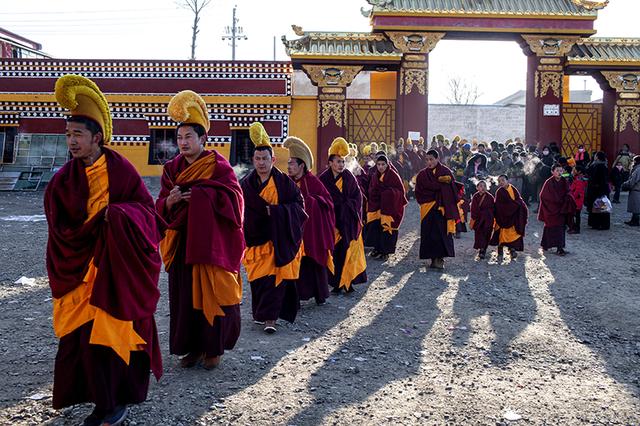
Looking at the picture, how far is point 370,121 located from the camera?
64.0ft

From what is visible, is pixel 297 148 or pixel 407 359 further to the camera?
pixel 297 148

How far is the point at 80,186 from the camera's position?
152 inches

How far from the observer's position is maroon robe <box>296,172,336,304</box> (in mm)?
7090

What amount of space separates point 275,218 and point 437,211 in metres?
4.01

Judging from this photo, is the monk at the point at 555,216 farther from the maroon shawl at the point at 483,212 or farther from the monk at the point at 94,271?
the monk at the point at 94,271

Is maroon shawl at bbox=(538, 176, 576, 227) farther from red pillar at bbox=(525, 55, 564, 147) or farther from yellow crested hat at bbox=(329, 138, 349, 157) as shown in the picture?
red pillar at bbox=(525, 55, 564, 147)

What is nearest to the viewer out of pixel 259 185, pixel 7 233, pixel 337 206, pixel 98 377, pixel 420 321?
pixel 98 377

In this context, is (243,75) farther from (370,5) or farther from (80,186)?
(80,186)

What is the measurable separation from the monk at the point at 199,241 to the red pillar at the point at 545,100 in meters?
15.8

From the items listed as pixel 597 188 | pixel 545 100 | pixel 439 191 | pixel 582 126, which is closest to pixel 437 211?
pixel 439 191

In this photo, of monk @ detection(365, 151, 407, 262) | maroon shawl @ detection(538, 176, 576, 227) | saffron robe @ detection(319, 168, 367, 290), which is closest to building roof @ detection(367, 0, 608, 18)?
maroon shawl @ detection(538, 176, 576, 227)

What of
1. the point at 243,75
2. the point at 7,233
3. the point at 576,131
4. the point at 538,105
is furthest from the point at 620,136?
the point at 7,233

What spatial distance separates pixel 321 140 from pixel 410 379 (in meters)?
14.2

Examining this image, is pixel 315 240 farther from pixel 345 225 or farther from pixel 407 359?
pixel 407 359
